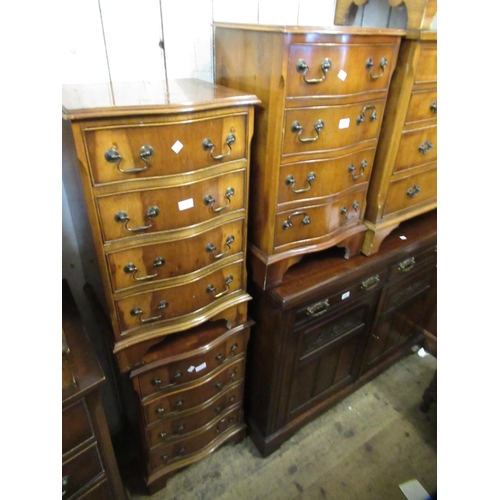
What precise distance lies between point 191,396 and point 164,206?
77 cm

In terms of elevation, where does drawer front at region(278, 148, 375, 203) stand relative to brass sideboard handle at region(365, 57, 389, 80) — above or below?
below

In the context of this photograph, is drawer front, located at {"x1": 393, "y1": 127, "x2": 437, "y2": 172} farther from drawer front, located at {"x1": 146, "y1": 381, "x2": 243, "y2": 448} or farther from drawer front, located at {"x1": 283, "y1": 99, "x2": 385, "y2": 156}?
drawer front, located at {"x1": 146, "y1": 381, "x2": 243, "y2": 448}

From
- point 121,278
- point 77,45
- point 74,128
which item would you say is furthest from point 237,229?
point 77,45

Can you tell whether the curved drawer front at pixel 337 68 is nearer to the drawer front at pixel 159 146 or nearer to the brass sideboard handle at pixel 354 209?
the drawer front at pixel 159 146

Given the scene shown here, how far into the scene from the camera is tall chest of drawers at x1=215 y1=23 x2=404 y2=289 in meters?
0.94

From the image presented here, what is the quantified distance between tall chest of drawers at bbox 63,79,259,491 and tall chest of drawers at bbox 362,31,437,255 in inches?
22.2

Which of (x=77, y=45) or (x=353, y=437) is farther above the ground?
(x=77, y=45)

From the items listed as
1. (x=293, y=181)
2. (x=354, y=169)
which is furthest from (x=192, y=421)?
(x=354, y=169)

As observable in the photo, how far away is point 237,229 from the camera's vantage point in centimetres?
113

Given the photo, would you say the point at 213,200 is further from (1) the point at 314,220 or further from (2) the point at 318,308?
(2) the point at 318,308

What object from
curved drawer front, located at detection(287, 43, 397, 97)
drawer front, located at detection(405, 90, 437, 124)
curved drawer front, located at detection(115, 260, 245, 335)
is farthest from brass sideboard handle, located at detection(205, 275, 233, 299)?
drawer front, located at detection(405, 90, 437, 124)

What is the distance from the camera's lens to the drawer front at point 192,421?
4.41ft
